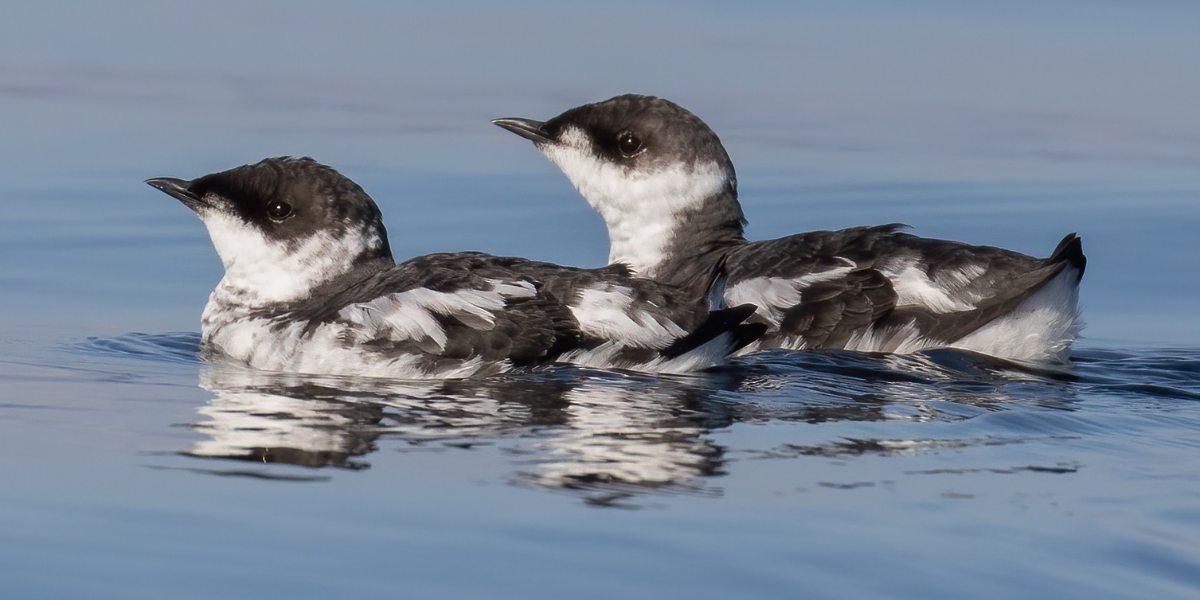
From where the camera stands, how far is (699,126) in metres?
9.59

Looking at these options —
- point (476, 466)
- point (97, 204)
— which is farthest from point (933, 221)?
point (476, 466)

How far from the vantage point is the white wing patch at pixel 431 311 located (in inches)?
295

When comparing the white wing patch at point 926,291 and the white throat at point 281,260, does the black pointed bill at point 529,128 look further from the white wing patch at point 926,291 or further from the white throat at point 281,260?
the white wing patch at point 926,291

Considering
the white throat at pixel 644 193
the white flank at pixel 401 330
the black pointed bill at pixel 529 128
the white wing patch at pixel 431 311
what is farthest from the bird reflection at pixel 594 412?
the black pointed bill at pixel 529 128

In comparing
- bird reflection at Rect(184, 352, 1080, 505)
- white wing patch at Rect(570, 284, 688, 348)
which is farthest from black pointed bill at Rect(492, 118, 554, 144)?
white wing patch at Rect(570, 284, 688, 348)

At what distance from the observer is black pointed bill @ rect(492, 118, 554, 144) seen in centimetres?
972

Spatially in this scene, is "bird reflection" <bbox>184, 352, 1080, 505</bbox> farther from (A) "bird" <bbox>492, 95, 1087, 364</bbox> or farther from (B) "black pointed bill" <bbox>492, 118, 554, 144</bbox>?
(B) "black pointed bill" <bbox>492, 118, 554, 144</bbox>

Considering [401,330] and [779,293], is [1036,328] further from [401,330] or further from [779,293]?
[401,330]

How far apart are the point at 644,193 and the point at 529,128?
750mm

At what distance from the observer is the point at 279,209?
8453mm

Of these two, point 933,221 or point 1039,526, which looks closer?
point 1039,526

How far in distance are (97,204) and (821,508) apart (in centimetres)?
1012

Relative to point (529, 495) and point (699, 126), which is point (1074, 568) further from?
point (699, 126)

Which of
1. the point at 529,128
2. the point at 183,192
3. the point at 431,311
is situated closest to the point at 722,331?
the point at 431,311
